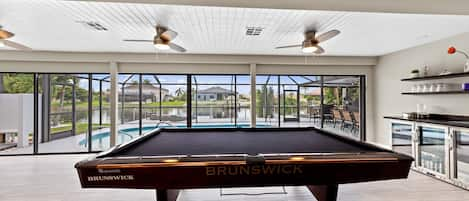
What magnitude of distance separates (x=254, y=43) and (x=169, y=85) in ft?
9.21

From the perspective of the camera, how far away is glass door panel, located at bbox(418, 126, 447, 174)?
149 inches

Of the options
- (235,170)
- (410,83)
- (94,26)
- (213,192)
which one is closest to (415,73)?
(410,83)

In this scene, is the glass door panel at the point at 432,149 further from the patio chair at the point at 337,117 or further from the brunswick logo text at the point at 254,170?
the brunswick logo text at the point at 254,170

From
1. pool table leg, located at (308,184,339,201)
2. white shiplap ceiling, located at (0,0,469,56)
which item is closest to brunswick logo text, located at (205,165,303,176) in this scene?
pool table leg, located at (308,184,339,201)

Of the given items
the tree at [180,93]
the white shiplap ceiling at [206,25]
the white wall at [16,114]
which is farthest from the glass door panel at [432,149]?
the white wall at [16,114]

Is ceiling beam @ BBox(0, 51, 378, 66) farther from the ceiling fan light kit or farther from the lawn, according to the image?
the ceiling fan light kit

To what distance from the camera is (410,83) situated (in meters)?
5.05

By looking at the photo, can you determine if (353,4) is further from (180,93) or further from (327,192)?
(180,93)

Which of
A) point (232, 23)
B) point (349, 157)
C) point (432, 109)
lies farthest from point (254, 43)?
point (432, 109)

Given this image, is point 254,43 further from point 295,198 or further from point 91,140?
point 91,140

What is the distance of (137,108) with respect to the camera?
20.7ft

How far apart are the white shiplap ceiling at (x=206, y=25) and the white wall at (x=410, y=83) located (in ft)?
0.88

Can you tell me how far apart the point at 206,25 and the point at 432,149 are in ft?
14.0

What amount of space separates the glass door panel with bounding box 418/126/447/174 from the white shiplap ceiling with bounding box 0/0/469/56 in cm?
162
